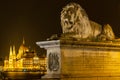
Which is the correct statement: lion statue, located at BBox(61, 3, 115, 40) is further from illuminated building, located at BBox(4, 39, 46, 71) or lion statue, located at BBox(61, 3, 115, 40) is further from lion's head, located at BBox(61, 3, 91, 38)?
illuminated building, located at BBox(4, 39, 46, 71)

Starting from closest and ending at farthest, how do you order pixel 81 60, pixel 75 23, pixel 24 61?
pixel 81 60, pixel 75 23, pixel 24 61

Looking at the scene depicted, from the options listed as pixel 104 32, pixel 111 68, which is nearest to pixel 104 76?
pixel 111 68

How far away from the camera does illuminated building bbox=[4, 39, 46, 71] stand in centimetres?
10231

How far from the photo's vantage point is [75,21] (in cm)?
2330

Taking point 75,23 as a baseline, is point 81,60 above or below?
below

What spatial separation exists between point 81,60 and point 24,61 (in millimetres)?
83794

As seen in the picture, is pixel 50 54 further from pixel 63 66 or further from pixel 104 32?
pixel 104 32

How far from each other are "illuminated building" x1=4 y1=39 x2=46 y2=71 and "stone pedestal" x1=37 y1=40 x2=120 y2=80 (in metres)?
72.0

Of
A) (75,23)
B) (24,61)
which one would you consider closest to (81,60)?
(75,23)

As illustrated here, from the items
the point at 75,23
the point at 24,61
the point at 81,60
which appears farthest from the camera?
the point at 24,61

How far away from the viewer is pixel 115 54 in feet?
81.0

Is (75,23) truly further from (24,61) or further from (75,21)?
(24,61)

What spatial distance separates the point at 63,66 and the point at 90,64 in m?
1.76

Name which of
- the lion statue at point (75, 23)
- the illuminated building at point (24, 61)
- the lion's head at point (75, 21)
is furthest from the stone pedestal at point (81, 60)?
the illuminated building at point (24, 61)
